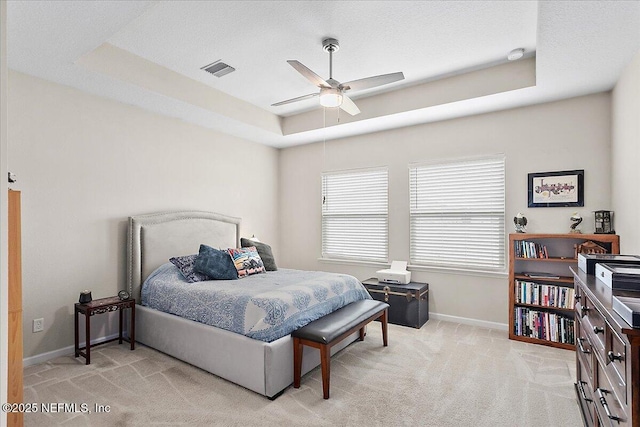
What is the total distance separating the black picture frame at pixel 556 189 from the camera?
3.63 meters

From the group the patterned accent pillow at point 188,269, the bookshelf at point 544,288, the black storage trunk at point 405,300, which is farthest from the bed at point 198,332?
the bookshelf at point 544,288

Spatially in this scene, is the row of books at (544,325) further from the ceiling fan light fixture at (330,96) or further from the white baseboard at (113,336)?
the ceiling fan light fixture at (330,96)

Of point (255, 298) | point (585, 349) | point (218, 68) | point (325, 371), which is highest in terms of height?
point (218, 68)

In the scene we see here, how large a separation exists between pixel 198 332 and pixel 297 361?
953 millimetres

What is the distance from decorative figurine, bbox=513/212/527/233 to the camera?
12.5 feet

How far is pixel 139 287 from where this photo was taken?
12.4 ft

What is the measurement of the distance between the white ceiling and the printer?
202 centimetres

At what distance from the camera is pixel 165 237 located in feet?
13.3

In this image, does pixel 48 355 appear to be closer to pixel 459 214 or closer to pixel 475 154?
pixel 459 214

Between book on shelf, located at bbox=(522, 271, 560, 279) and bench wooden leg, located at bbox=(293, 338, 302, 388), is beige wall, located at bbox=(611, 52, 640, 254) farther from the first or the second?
bench wooden leg, located at bbox=(293, 338, 302, 388)

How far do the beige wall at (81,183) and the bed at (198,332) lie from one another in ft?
0.70

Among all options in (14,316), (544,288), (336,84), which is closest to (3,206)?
(14,316)

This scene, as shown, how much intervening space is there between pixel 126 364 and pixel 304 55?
131 inches

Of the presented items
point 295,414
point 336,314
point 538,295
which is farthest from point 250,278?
point 538,295
